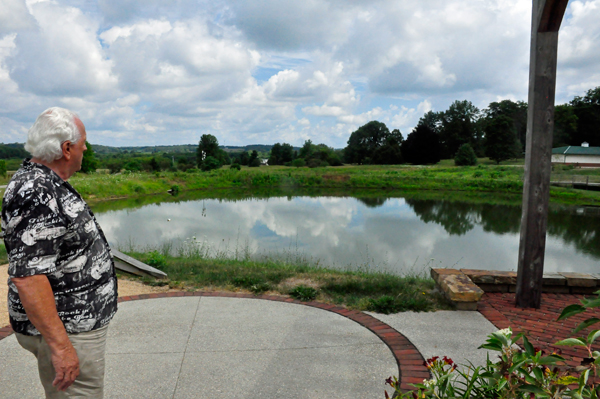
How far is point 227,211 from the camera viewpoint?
2052 cm

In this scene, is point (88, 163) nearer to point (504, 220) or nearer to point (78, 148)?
point (504, 220)

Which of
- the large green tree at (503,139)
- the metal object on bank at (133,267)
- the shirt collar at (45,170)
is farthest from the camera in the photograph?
the large green tree at (503,139)

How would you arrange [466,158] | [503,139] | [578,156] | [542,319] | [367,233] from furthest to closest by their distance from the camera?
[578,156] < [503,139] < [466,158] < [367,233] < [542,319]

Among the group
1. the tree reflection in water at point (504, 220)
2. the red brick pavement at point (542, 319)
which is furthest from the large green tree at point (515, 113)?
the red brick pavement at point (542, 319)

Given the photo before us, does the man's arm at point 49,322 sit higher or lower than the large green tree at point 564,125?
lower

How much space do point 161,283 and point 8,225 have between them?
3928 millimetres

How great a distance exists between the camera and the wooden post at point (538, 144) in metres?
4.05

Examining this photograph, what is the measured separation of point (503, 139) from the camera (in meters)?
50.7

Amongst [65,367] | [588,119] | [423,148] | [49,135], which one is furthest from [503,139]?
[65,367]

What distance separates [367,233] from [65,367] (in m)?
13.1

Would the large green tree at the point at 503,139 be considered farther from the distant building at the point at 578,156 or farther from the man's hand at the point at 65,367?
the man's hand at the point at 65,367

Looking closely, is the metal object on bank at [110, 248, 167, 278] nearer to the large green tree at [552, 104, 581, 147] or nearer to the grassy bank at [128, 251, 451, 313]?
the grassy bank at [128, 251, 451, 313]

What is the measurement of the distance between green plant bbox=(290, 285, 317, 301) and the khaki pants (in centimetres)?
295

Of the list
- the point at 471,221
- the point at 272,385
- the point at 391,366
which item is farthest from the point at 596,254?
the point at 272,385
